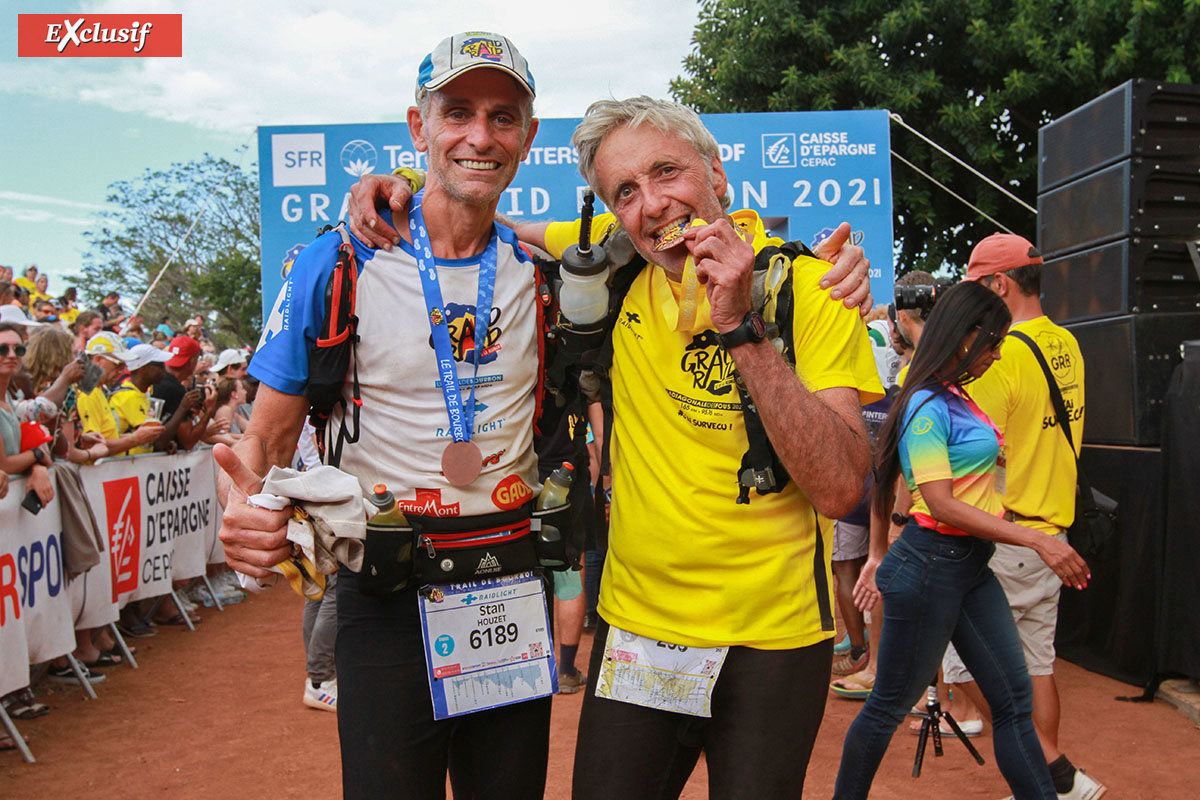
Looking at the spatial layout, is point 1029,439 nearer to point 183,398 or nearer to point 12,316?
point 12,316

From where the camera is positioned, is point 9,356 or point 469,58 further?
point 9,356

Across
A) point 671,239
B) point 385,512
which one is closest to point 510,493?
point 385,512

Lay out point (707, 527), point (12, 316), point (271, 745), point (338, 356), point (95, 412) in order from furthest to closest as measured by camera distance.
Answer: point (95, 412) → point (12, 316) → point (271, 745) → point (338, 356) → point (707, 527)

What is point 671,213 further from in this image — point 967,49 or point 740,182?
point 967,49

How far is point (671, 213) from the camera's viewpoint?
85.1 inches

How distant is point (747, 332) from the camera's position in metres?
1.90

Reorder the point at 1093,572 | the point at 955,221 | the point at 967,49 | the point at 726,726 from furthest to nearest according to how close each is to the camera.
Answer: the point at 955,221
the point at 967,49
the point at 1093,572
the point at 726,726

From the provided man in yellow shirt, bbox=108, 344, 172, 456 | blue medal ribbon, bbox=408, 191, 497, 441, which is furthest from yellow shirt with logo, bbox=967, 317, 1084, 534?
man in yellow shirt, bbox=108, 344, 172, 456

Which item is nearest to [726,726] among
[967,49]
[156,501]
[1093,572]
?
[1093,572]

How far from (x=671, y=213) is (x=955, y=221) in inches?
565

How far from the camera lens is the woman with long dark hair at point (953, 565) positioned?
326 centimetres

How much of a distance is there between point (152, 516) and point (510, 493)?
6158mm

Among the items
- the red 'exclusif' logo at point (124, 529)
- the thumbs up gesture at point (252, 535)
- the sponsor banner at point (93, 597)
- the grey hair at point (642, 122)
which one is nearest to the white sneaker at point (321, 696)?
the sponsor banner at point (93, 597)

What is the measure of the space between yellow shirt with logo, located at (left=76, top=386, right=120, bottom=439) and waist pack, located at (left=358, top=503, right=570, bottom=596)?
19.3 feet
